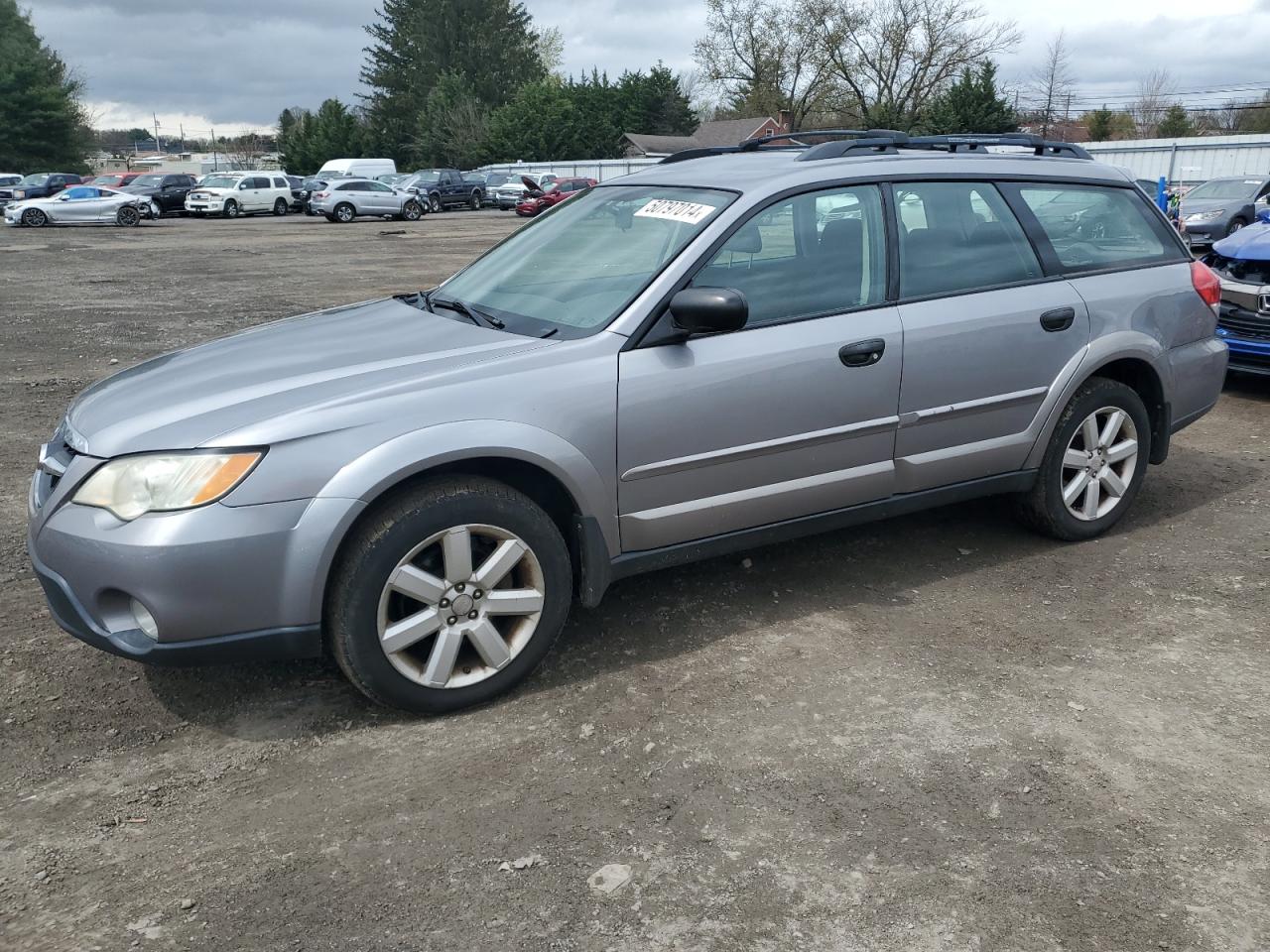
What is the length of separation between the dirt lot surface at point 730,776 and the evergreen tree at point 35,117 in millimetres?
60749

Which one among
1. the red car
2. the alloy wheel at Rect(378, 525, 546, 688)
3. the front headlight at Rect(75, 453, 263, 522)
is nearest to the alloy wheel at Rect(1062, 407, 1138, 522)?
the alloy wheel at Rect(378, 525, 546, 688)

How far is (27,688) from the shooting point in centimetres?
363

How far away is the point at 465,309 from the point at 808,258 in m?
1.30

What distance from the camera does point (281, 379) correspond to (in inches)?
135

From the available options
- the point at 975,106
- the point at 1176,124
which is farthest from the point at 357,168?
the point at 1176,124

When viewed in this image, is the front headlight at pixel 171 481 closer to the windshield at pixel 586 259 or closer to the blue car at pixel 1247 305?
the windshield at pixel 586 259

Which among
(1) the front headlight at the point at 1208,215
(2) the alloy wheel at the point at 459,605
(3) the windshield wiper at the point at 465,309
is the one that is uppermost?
(1) the front headlight at the point at 1208,215

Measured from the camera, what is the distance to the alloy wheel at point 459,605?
129 inches

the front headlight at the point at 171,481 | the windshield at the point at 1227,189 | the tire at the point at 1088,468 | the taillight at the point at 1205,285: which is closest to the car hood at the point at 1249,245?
the taillight at the point at 1205,285

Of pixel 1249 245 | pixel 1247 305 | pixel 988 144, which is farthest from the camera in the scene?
pixel 1249 245

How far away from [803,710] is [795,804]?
1.78ft

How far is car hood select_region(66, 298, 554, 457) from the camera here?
3.17 m

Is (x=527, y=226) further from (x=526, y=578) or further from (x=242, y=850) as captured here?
(x=242, y=850)

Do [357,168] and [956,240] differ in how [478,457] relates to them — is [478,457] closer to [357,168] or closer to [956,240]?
[956,240]
